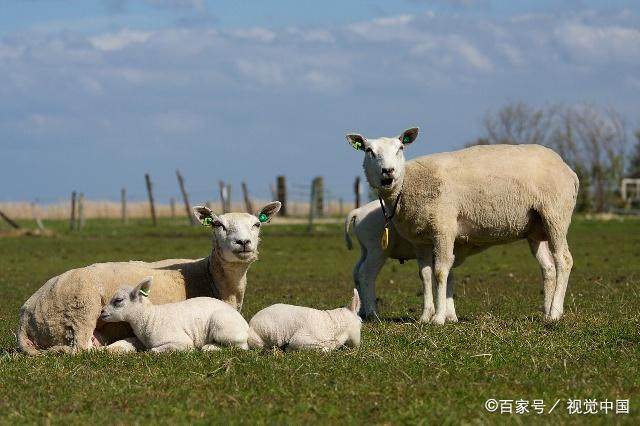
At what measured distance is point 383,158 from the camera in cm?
1182

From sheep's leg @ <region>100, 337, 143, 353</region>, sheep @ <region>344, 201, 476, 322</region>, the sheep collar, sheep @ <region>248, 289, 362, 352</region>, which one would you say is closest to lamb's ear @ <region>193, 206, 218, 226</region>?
sheep @ <region>248, 289, 362, 352</region>

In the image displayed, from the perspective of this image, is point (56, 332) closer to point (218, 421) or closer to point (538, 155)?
point (218, 421)

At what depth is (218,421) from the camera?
22.9 ft

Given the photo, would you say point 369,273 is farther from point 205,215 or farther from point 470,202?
point 205,215

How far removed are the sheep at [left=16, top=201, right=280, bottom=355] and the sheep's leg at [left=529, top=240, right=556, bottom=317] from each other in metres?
3.56

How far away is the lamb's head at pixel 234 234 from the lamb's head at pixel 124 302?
83 centimetres

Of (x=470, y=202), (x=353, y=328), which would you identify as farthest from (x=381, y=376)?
(x=470, y=202)

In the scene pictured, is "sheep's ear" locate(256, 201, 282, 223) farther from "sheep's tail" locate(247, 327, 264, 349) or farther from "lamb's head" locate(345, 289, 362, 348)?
"lamb's head" locate(345, 289, 362, 348)

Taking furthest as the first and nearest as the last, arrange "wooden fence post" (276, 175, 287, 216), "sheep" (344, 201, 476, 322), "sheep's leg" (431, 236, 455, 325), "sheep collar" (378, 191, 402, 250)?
"wooden fence post" (276, 175, 287, 216), "sheep" (344, 201, 476, 322), "sheep collar" (378, 191, 402, 250), "sheep's leg" (431, 236, 455, 325)

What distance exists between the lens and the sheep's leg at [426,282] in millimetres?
12151

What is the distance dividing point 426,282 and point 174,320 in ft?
12.1

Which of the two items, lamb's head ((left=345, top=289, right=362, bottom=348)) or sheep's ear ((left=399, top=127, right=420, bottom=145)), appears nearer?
lamb's head ((left=345, top=289, right=362, bottom=348))

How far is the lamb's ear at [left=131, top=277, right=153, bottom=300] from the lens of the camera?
9633 mm

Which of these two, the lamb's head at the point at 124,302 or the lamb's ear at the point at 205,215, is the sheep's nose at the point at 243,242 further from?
the lamb's head at the point at 124,302
